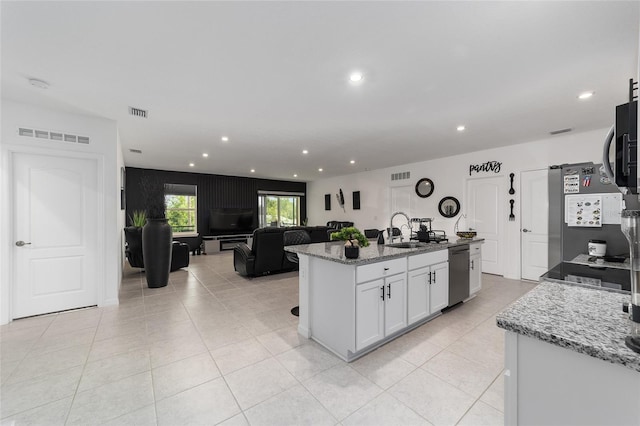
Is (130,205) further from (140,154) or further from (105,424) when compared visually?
(105,424)

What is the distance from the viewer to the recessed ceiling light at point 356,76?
2411 mm

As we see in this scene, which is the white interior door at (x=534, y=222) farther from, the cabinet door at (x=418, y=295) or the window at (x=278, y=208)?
the window at (x=278, y=208)

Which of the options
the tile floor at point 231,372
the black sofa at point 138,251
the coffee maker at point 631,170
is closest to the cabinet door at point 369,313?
the tile floor at point 231,372

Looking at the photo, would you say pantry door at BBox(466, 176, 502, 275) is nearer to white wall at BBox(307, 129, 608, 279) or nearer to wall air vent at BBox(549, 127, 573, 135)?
white wall at BBox(307, 129, 608, 279)

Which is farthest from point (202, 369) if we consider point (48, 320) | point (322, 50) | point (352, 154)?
point (352, 154)

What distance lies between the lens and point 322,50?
6.78 feet

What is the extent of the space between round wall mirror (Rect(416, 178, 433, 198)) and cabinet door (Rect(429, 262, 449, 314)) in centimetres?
353

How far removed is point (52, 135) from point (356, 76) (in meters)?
3.81

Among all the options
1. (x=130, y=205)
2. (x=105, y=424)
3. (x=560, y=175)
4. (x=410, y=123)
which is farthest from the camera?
(x=130, y=205)

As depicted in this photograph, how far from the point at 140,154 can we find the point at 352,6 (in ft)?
19.4

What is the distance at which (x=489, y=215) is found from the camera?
5.43m

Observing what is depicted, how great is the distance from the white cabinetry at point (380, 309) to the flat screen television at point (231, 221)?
23.9 feet

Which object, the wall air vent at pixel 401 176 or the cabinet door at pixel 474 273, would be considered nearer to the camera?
the cabinet door at pixel 474 273

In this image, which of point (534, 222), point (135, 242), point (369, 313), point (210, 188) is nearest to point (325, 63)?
point (369, 313)
